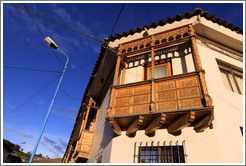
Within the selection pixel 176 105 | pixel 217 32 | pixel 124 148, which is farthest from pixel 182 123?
pixel 217 32

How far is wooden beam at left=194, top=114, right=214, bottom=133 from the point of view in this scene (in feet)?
15.1

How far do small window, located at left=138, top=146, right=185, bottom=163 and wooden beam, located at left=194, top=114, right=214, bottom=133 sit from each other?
0.77 m

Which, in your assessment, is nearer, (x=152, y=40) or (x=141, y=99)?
(x=141, y=99)

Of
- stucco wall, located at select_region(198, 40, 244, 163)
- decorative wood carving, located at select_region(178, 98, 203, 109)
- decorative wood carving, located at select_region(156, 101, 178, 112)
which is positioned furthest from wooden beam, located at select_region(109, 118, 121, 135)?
stucco wall, located at select_region(198, 40, 244, 163)

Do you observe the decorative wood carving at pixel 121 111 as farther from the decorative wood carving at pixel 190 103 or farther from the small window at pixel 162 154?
the decorative wood carving at pixel 190 103

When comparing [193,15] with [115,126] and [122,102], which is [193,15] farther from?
[115,126]

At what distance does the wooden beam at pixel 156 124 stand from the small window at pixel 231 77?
11.8 ft

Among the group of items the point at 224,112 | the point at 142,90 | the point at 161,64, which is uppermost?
the point at 161,64

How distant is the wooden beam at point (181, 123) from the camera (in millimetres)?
4664

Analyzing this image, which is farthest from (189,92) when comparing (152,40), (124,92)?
(152,40)

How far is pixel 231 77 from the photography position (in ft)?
23.4

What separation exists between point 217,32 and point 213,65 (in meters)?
1.74

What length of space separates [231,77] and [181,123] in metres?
4.01

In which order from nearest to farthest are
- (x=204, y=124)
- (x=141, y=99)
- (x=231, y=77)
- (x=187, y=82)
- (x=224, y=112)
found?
(x=204, y=124), (x=187, y=82), (x=224, y=112), (x=141, y=99), (x=231, y=77)
